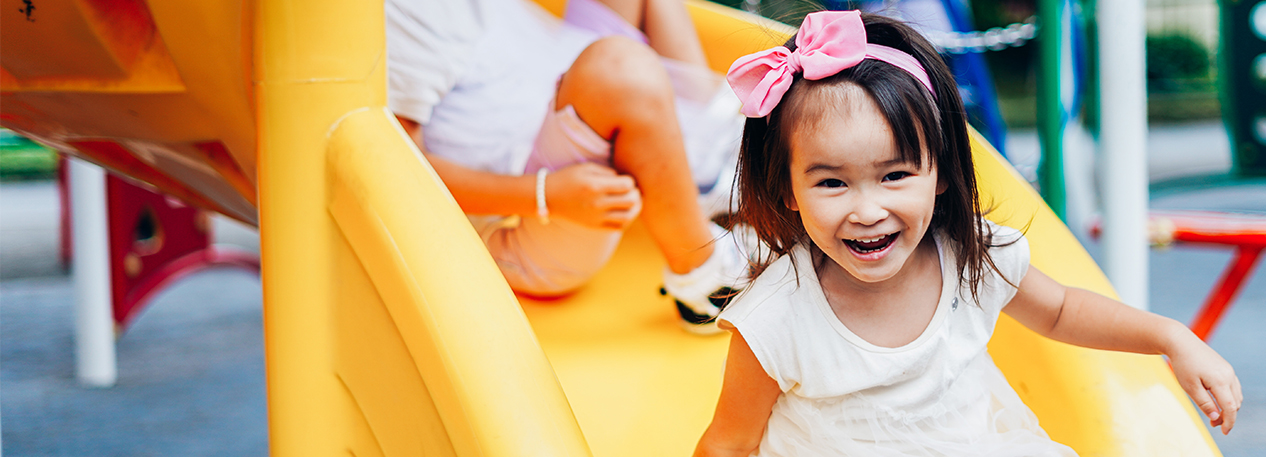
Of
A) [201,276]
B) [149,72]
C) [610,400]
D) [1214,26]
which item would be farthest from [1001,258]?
[1214,26]

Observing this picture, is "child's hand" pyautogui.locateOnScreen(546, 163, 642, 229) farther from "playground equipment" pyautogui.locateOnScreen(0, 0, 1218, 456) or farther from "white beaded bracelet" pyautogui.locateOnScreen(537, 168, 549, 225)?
"playground equipment" pyautogui.locateOnScreen(0, 0, 1218, 456)

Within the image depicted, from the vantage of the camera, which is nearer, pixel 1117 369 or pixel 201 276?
pixel 1117 369

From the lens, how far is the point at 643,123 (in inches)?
36.4

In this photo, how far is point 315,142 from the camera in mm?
634

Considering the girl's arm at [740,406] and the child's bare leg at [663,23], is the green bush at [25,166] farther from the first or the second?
the girl's arm at [740,406]

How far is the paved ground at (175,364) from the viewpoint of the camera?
148cm

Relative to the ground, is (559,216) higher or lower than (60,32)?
lower

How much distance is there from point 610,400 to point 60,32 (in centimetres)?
58

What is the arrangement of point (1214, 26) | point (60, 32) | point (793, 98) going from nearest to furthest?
1. point (793, 98)
2. point (60, 32)
3. point (1214, 26)

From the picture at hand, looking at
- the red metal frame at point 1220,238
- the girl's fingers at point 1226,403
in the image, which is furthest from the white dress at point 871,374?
the red metal frame at point 1220,238

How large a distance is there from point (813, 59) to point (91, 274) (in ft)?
5.28

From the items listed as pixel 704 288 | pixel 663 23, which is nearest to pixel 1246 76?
pixel 663 23

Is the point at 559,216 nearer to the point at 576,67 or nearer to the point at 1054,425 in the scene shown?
the point at 576,67

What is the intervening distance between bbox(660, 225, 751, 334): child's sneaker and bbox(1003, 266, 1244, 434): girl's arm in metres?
0.34
